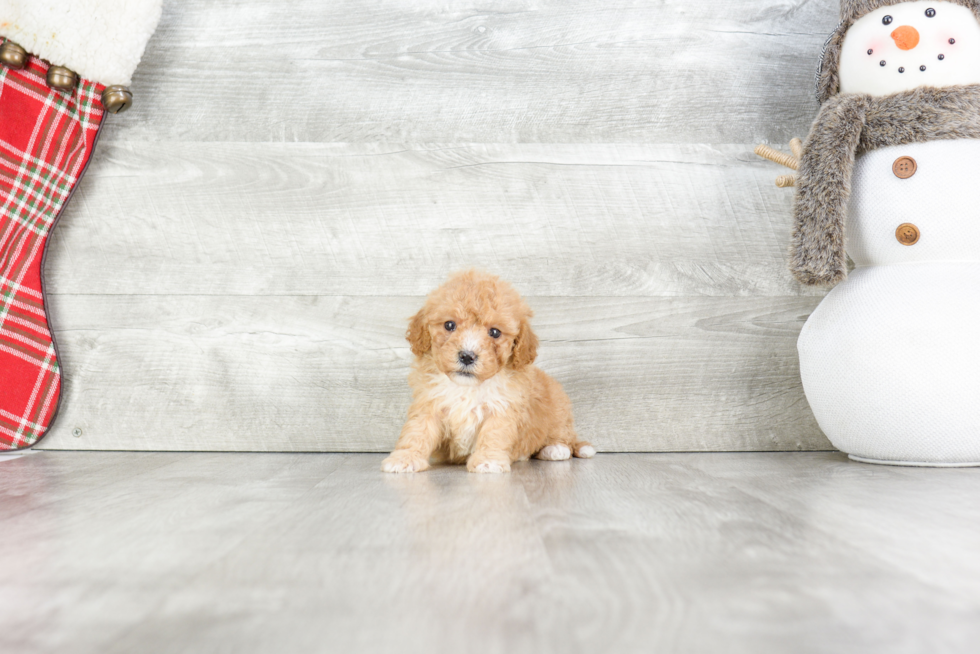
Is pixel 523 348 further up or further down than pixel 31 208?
further down

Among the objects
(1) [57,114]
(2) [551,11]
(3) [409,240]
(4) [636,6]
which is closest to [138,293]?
(1) [57,114]

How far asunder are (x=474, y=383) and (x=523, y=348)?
11 cm

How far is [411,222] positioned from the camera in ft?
4.80

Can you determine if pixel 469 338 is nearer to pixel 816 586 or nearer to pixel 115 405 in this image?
pixel 816 586

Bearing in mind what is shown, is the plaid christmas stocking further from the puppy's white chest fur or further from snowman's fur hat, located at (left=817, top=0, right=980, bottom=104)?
snowman's fur hat, located at (left=817, top=0, right=980, bottom=104)

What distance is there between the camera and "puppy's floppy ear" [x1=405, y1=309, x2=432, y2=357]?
3.97 ft

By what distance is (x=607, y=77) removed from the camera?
150 centimetres

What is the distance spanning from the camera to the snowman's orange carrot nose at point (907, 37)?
119 centimetres

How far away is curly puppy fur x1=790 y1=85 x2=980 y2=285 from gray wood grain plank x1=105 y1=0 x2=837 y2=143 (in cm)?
30

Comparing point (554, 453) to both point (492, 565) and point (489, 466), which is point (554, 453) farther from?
point (492, 565)

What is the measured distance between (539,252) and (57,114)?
990 millimetres

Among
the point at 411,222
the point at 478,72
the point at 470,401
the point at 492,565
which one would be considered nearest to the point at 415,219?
the point at 411,222

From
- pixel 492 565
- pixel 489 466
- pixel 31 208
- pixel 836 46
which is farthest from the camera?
pixel 31 208

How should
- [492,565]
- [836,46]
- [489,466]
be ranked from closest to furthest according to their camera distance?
[492,565]
[489,466]
[836,46]
